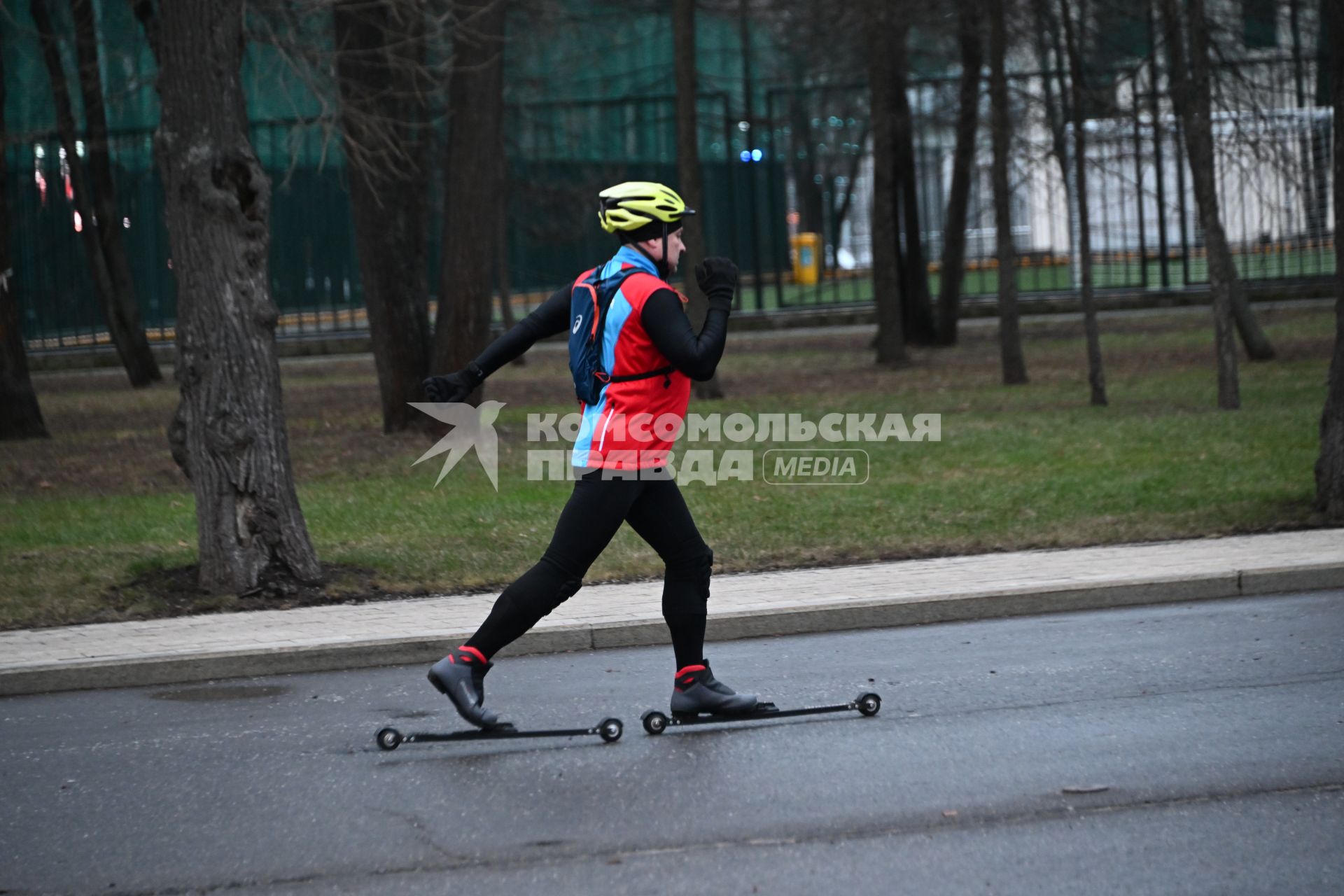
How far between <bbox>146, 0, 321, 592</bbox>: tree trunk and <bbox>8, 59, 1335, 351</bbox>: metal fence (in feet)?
63.6

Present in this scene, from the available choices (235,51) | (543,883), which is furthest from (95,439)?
(543,883)

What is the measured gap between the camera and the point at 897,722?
6.51 m

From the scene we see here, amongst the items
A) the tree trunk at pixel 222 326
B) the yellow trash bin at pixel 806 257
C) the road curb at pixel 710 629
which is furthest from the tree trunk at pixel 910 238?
the road curb at pixel 710 629

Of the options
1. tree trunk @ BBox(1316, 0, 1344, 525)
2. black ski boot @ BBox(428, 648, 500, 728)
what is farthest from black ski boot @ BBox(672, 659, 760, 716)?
tree trunk @ BBox(1316, 0, 1344, 525)

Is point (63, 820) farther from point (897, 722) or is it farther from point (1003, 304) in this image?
point (1003, 304)

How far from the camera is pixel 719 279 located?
19.0 ft

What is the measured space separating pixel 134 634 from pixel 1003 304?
13674 mm

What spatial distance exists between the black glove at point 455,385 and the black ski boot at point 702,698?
1411 millimetres

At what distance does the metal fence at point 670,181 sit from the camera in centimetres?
2981

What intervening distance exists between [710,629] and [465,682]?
8.39 ft

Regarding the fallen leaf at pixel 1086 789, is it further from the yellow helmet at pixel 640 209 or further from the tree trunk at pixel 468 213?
the tree trunk at pixel 468 213

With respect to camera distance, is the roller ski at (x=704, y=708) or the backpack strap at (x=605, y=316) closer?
the backpack strap at (x=605, y=316)

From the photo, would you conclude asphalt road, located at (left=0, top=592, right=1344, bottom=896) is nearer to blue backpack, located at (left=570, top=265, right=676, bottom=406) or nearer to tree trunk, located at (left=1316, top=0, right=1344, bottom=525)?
blue backpack, located at (left=570, top=265, right=676, bottom=406)

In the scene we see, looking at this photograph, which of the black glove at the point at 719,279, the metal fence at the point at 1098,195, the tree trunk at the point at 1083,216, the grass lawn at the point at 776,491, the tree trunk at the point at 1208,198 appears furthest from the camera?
the metal fence at the point at 1098,195
